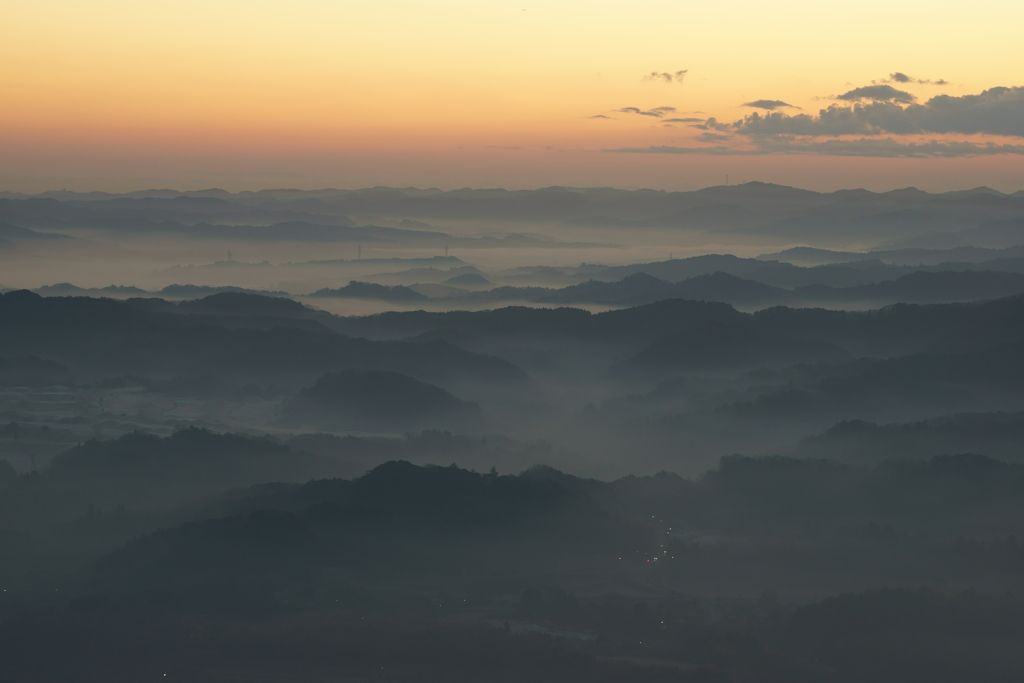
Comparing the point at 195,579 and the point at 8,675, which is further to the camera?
the point at 195,579

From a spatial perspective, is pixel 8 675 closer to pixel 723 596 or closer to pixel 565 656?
pixel 565 656

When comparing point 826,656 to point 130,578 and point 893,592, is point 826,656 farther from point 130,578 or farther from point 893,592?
point 130,578

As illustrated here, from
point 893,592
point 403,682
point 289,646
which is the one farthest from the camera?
point 893,592

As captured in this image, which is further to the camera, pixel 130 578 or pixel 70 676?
pixel 130 578

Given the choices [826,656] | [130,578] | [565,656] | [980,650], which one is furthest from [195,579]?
[980,650]

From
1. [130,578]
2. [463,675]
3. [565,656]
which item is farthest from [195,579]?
[565,656]

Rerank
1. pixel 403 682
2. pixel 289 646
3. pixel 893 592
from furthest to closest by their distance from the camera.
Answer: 1. pixel 893 592
2. pixel 289 646
3. pixel 403 682

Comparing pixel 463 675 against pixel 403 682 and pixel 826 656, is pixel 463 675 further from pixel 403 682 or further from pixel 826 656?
pixel 826 656

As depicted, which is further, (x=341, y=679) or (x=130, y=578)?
(x=130, y=578)

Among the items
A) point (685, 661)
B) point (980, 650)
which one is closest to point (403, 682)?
point (685, 661)
